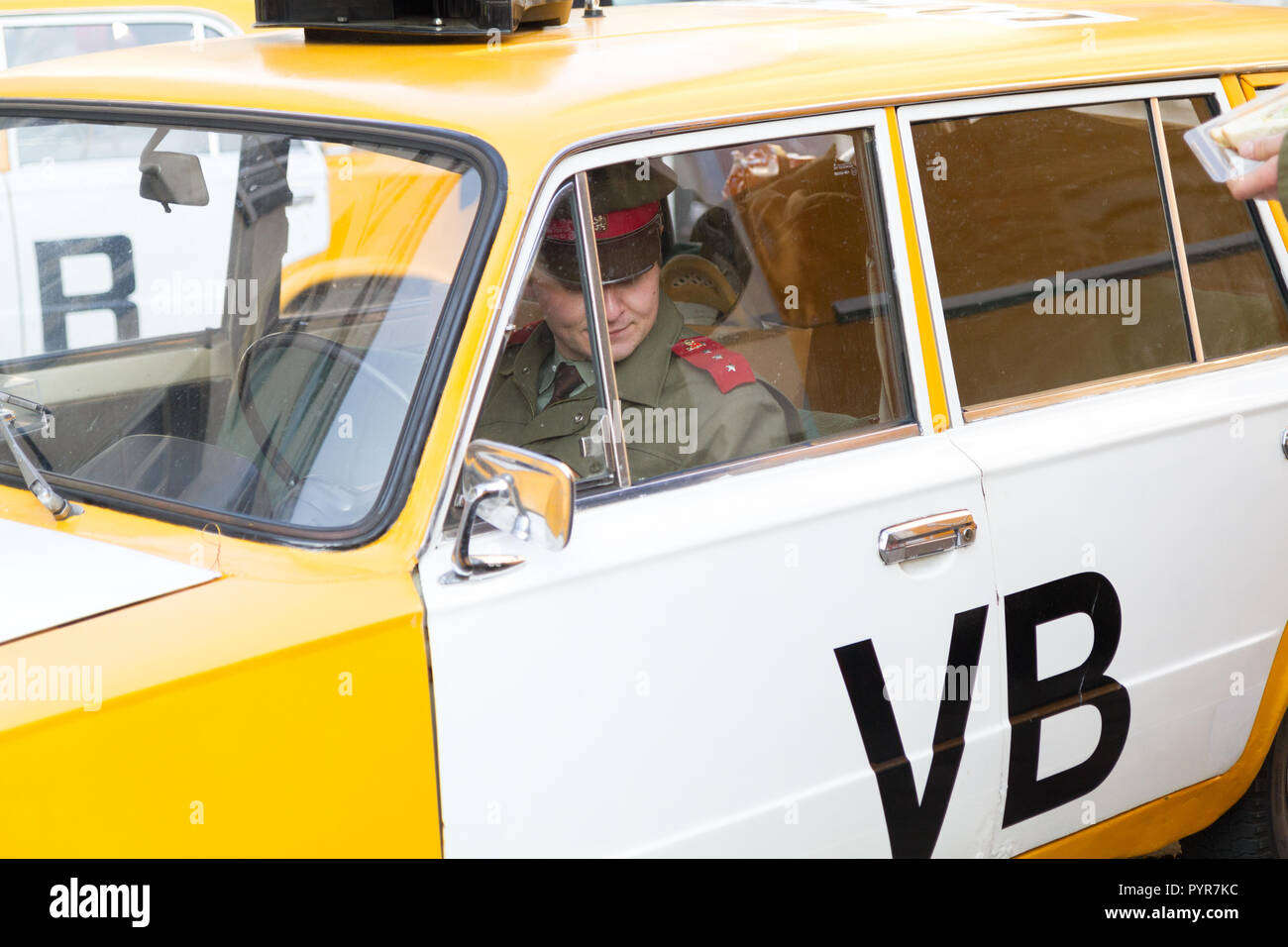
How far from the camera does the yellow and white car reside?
5.79 ft

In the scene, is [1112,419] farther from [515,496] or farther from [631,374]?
[515,496]

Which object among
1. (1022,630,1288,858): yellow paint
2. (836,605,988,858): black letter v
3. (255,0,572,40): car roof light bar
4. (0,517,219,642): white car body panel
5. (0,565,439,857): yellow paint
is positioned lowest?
(1022,630,1288,858): yellow paint

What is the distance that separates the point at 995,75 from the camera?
7.74 ft

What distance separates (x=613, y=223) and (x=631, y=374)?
276 mm

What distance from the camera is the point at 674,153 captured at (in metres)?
2.04

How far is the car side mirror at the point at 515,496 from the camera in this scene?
5.57 ft

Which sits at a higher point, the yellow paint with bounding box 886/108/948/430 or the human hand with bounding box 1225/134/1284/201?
the human hand with bounding box 1225/134/1284/201

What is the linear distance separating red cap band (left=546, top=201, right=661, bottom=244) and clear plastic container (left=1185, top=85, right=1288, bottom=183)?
919mm

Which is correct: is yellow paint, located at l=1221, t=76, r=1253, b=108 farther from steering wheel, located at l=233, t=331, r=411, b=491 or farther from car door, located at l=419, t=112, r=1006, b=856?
steering wheel, located at l=233, t=331, r=411, b=491

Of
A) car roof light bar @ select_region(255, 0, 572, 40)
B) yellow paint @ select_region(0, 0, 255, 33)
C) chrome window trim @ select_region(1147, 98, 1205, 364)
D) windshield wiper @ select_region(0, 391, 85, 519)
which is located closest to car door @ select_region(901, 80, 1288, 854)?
chrome window trim @ select_region(1147, 98, 1205, 364)

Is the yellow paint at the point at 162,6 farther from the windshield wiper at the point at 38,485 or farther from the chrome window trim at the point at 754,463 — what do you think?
the chrome window trim at the point at 754,463

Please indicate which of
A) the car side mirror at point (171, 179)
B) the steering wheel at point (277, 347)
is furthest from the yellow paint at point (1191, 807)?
the car side mirror at point (171, 179)

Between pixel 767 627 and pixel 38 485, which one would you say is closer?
pixel 38 485

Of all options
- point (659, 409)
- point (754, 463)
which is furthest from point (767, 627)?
point (659, 409)
